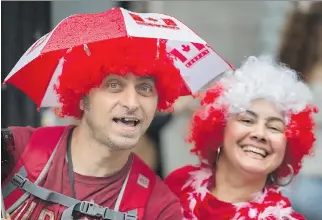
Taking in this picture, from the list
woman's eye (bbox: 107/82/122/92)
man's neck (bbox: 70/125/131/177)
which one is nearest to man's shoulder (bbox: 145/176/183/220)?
man's neck (bbox: 70/125/131/177)

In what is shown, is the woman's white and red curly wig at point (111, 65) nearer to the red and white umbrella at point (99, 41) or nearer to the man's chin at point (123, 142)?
the red and white umbrella at point (99, 41)

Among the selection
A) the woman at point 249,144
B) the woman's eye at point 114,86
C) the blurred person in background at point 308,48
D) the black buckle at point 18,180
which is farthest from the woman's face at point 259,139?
the blurred person in background at point 308,48

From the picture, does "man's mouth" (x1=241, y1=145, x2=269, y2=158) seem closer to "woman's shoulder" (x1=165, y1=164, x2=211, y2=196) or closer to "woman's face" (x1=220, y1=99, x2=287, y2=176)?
"woman's face" (x1=220, y1=99, x2=287, y2=176)

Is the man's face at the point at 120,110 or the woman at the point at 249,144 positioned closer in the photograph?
the man's face at the point at 120,110

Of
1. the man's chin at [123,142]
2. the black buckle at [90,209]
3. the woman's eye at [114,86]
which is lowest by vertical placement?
the black buckle at [90,209]

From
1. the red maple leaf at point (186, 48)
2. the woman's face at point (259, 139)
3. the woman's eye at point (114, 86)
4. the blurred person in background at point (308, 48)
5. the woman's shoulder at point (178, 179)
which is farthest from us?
the blurred person in background at point (308, 48)

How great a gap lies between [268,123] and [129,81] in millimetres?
675

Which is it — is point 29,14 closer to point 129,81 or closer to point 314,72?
point 129,81

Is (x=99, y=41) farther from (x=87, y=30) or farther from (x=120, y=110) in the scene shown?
Result: (x=120, y=110)

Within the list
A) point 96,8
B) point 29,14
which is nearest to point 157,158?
point 29,14

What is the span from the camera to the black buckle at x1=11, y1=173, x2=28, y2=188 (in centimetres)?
218

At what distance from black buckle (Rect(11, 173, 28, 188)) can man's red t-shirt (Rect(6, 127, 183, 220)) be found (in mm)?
55

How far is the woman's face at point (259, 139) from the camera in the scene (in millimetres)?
2568

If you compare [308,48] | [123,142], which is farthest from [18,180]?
[308,48]
